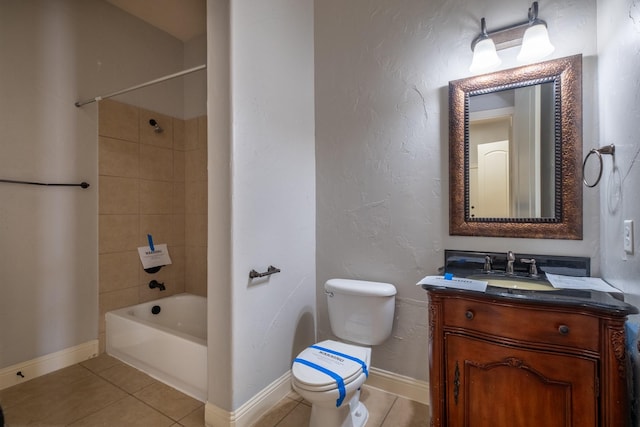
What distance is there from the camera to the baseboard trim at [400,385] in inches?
68.5

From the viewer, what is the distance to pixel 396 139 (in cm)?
181

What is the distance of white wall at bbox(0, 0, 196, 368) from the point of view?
185 centimetres

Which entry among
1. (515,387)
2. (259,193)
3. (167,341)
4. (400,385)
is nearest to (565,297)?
(515,387)

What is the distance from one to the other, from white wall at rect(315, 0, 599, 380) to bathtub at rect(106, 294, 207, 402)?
2.83 ft

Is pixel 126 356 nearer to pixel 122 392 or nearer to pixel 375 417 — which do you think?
pixel 122 392

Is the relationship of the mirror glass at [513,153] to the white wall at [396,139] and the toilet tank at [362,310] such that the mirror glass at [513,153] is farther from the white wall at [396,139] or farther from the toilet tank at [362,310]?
the toilet tank at [362,310]

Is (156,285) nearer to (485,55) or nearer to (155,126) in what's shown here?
(155,126)

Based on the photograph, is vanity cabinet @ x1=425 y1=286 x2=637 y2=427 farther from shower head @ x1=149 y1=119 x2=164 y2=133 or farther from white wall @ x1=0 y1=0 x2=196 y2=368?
shower head @ x1=149 y1=119 x2=164 y2=133

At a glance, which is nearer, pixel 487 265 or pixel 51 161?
pixel 487 265

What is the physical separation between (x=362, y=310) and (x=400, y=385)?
563 millimetres

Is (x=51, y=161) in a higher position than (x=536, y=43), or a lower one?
lower

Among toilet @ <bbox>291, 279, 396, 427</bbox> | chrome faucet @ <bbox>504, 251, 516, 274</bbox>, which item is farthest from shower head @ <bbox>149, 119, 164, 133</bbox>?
chrome faucet @ <bbox>504, 251, 516, 274</bbox>

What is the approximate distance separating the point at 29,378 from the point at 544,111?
3437 millimetres

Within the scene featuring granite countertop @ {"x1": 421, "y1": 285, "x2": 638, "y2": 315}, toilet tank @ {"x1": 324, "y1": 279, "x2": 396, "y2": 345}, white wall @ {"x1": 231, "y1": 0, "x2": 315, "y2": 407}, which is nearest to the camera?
granite countertop @ {"x1": 421, "y1": 285, "x2": 638, "y2": 315}
